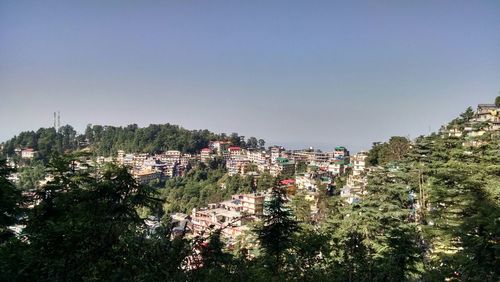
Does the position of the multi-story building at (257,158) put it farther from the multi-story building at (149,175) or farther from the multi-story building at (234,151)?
the multi-story building at (149,175)

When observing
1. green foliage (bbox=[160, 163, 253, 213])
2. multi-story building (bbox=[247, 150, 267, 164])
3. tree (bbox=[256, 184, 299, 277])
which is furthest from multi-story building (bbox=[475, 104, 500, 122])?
multi-story building (bbox=[247, 150, 267, 164])

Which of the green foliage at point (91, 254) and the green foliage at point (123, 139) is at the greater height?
the green foliage at point (123, 139)

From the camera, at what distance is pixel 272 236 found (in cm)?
1119

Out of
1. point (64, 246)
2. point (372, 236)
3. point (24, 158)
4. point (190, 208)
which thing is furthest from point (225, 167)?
point (64, 246)

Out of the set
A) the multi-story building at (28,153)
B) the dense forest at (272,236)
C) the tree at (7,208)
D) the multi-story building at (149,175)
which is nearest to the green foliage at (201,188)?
the multi-story building at (149,175)

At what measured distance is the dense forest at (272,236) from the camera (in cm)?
402

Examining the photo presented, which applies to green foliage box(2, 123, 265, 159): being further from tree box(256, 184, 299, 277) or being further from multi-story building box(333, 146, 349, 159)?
tree box(256, 184, 299, 277)

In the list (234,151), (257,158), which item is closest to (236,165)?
(257,158)

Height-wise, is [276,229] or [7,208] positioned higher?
[7,208]

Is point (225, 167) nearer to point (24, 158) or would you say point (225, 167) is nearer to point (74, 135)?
point (24, 158)

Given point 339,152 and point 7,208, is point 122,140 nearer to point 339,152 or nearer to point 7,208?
point 339,152

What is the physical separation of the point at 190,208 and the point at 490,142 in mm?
52590

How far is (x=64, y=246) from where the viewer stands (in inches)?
180

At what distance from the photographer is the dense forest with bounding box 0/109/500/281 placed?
4016 millimetres
